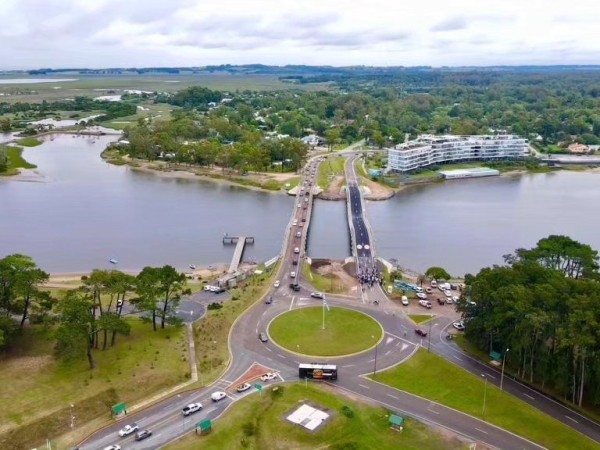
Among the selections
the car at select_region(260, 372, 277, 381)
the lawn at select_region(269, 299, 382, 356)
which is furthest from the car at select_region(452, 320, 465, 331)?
the car at select_region(260, 372, 277, 381)

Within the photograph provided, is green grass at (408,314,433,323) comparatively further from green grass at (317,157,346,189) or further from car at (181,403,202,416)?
green grass at (317,157,346,189)

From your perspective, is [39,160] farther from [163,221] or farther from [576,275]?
[576,275]

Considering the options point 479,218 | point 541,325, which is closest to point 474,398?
point 541,325

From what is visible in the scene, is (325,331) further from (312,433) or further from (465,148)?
(465,148)

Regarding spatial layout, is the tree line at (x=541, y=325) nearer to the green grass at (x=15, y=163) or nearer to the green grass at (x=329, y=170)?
the green grass at (x=329, y=170)

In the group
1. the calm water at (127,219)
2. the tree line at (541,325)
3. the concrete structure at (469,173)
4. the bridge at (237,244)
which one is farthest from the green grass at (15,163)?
the tree line at (541,325)

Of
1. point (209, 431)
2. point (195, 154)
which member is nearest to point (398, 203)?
point (195, 154)

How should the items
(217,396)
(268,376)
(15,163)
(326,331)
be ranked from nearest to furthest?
(217,396), (268,376), (326,331), (15,163)
